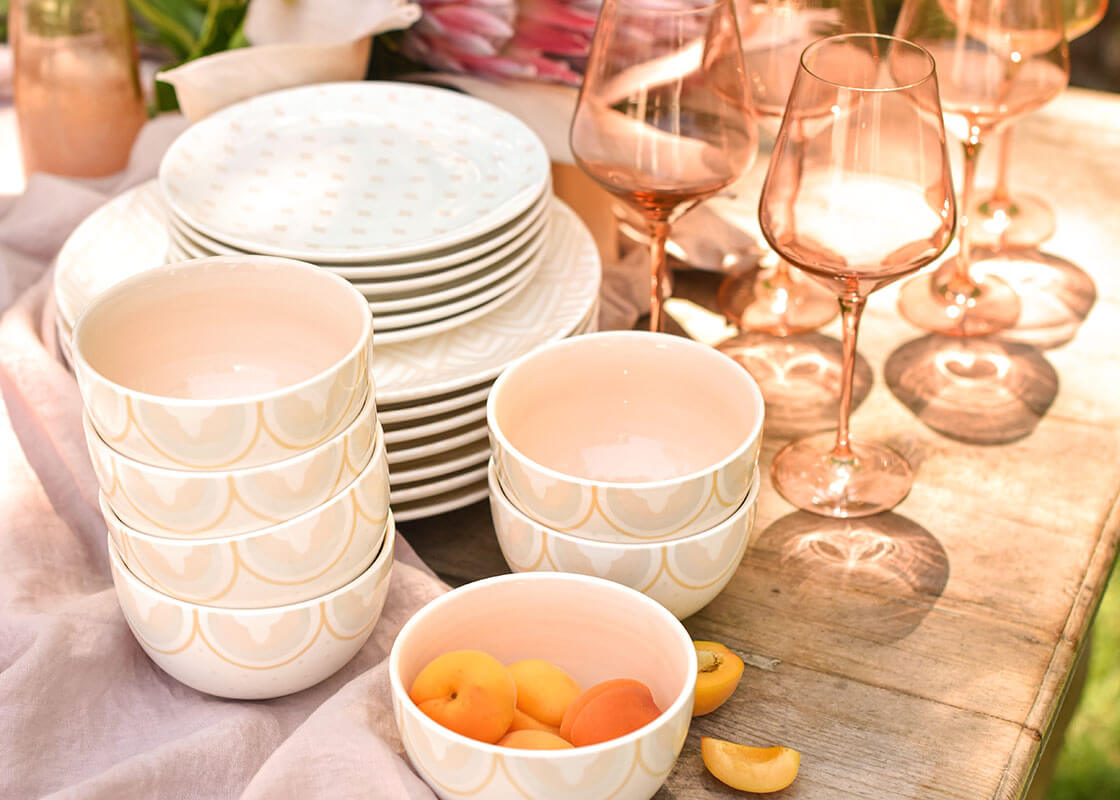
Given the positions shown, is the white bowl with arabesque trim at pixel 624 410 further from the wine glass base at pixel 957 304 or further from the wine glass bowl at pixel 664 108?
the wine glass base at pixel 957 304

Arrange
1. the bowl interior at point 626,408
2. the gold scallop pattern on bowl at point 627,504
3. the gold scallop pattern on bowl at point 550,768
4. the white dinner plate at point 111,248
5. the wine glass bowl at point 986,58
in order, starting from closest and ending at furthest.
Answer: the gold scallop pattern on bowl at point 550,768
the gold scallop pattern on bowl at point 627,504
the bowl interior at point 626,408
the white dinner plate at point 111,248
the wine glass bowl at point 986,58

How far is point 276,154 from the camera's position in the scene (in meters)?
1.00

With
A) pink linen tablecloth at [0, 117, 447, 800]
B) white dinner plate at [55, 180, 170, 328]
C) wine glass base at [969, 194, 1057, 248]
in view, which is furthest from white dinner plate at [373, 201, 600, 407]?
wine glass base at [969, 194, 1057, 248]

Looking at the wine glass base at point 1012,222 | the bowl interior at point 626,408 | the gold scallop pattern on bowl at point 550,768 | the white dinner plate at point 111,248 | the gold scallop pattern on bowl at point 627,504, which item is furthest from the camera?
the wine glass base at point 1012,222

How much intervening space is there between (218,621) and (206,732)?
0.06 metres

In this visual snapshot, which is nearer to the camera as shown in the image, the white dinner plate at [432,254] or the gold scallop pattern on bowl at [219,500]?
the gold scallop pattern on bowl at [219,500]

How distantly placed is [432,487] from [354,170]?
0.31m

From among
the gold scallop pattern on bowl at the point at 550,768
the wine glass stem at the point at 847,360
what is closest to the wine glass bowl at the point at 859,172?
the wine glass stem at the point at 847,360

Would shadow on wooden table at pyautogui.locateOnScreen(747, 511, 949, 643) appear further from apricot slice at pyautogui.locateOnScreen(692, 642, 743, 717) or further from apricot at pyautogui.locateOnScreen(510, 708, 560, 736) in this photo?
apricot at pyautogui.locateOnScreen(510, 708, 560, 736)

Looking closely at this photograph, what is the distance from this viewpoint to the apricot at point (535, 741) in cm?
58

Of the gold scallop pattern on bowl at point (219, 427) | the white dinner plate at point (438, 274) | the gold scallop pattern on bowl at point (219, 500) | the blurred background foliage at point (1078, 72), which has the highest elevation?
the gold scallop pattern on bowl at point (219, 427)

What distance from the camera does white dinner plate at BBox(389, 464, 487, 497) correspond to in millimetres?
798

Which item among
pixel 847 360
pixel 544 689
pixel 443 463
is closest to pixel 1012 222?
pixel 847 360

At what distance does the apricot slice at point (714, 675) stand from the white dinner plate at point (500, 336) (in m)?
0.23
